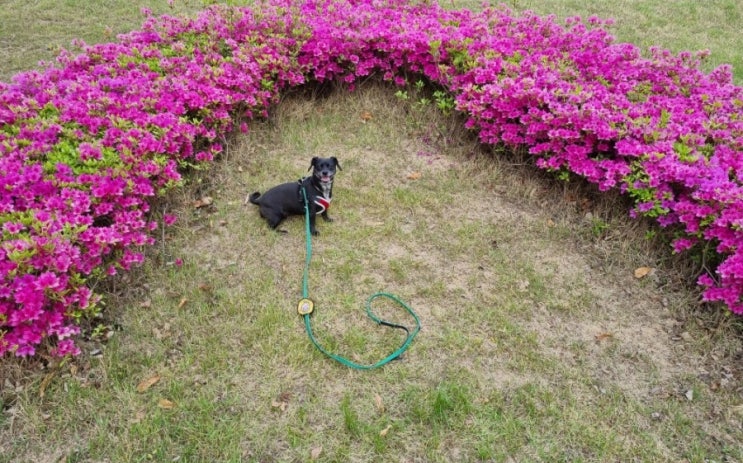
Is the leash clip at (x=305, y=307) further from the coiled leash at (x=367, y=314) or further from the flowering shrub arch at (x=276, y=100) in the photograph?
the flowering shrub arch at (x=276, y=100)

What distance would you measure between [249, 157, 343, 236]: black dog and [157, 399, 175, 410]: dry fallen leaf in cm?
184

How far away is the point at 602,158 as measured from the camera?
4699 millimetres

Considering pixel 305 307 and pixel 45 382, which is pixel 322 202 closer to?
pixel 305 307

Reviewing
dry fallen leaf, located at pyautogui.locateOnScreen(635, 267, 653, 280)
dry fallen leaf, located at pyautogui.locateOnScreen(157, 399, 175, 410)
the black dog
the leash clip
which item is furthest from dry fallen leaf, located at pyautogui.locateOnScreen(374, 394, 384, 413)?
dry fallen leaf, located at pyautogui.locateOnScreen(635, 267, 653, 280)

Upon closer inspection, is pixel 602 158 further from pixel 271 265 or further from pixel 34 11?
pixel 34 11

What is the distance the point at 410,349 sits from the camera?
12.2 ft

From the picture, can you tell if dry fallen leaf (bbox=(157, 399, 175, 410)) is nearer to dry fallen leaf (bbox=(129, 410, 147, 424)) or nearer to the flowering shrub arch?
dry fallen leaf (bbox=(129, 410, 147, 424))

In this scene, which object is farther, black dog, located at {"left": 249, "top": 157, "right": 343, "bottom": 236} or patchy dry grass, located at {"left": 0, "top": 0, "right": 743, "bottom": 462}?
black dog, located at {"left": 249, "top": 157, "right": 343, "bottom": 236}

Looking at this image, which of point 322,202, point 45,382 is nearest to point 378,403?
point 322,202

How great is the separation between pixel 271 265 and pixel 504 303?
80.4 inches

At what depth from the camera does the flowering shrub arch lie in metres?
3.48

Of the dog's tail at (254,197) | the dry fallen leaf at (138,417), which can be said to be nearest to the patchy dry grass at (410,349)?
the dry fallen leaf at (138,417)

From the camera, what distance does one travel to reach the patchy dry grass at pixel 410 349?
10.3ft

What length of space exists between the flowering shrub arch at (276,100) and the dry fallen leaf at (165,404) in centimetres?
70
